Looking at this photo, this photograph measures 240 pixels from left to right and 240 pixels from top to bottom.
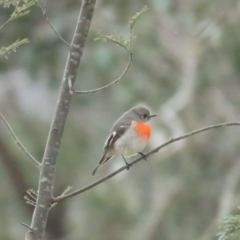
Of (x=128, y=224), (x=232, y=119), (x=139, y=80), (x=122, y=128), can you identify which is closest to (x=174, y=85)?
(x=139, y=80)

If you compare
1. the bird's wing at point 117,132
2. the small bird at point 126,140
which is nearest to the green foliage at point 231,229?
the small bird at point 126,140

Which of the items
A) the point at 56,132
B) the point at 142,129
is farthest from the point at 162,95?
the point at 56,132

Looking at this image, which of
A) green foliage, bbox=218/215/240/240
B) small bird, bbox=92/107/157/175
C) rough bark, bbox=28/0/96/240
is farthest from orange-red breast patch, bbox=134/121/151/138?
green foliage, bbox=218/215/240/240

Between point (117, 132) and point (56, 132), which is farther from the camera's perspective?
point (117, 132)

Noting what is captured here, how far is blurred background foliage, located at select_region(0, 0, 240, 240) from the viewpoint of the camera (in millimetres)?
6066

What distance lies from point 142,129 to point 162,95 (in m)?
2.85

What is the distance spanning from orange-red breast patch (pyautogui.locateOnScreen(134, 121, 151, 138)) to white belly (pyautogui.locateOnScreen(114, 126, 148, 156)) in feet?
0.15

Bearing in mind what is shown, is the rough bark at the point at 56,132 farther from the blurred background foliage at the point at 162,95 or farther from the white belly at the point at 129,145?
the blurred background foliage at the point at 162,95

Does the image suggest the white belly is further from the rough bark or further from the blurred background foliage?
the blurred background foliage

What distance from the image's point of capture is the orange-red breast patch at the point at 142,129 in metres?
4.01

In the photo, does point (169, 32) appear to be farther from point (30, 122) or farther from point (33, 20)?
point (30, 122)

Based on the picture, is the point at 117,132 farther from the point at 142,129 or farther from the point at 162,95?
the point at 162,95

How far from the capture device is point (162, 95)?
687 cm

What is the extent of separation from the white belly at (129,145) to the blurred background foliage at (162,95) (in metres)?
1.60
